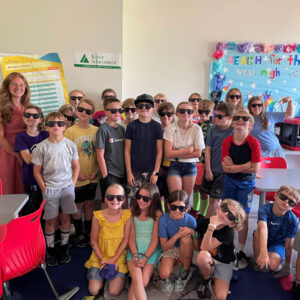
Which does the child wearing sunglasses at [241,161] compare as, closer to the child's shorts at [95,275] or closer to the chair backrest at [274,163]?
the chair backrest at [274,163]

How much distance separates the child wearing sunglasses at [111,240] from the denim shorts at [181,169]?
0.58 m

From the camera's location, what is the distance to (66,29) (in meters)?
3.28

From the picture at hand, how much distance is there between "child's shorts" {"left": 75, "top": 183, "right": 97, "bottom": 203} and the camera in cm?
246

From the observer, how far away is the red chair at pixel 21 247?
147 cm

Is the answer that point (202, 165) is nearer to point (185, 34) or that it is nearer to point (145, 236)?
point (145, 236)

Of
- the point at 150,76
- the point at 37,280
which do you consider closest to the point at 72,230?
the point at 37,280

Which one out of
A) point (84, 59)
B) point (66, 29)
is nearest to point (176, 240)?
point (84, 59)

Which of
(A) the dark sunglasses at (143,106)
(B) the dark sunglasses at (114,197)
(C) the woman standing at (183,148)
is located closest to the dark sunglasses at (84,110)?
(A) the dark sunglasses at (143,106)

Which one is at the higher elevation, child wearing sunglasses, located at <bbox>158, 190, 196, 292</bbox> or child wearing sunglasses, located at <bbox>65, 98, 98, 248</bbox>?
child wearing sunglasses, located at <bbox>65, 98, 98, 248</bbox>

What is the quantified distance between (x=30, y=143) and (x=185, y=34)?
9.56ft

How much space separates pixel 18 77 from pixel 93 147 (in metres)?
0.97

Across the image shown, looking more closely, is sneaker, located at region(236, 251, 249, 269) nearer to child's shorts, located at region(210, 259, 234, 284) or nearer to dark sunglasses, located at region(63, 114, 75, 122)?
child's shorts, located at region(210, 259, 234, 284)

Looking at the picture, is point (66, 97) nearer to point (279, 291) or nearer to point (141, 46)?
point (141, 46)

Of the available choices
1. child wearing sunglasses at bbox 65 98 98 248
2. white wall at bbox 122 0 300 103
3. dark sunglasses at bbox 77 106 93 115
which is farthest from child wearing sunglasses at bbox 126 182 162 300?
white wall at bbox 122 0 300 103
